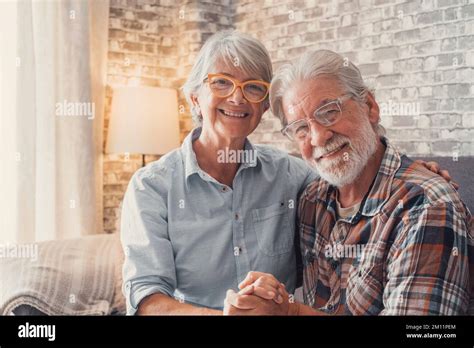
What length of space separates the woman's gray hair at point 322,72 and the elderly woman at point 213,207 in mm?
40

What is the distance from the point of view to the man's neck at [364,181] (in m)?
1.26

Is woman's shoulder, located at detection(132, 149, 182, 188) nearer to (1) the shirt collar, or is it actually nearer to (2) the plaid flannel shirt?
(1) the shirt collar

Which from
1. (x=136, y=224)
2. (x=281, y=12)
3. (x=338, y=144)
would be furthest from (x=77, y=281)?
(x=281, y=12)

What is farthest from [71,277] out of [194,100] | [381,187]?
[381,187]

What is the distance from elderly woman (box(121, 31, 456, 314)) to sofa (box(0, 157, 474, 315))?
1.02ft

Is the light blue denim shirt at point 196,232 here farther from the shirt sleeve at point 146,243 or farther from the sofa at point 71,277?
the sofa at point 71,277

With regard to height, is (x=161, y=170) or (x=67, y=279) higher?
(x=161, y=170)

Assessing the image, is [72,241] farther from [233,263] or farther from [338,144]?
[338,144]

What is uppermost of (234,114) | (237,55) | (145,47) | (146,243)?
(145,47)

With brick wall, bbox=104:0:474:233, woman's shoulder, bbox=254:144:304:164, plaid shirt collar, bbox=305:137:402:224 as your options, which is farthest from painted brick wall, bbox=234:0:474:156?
plaid shirt collar, bbox=305:137:402:224

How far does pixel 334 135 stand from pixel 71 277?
0.75 metres

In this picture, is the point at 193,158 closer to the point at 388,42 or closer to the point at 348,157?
the point at 348,157

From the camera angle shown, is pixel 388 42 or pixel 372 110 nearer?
pixel 372 110

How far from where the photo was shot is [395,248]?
114cm
